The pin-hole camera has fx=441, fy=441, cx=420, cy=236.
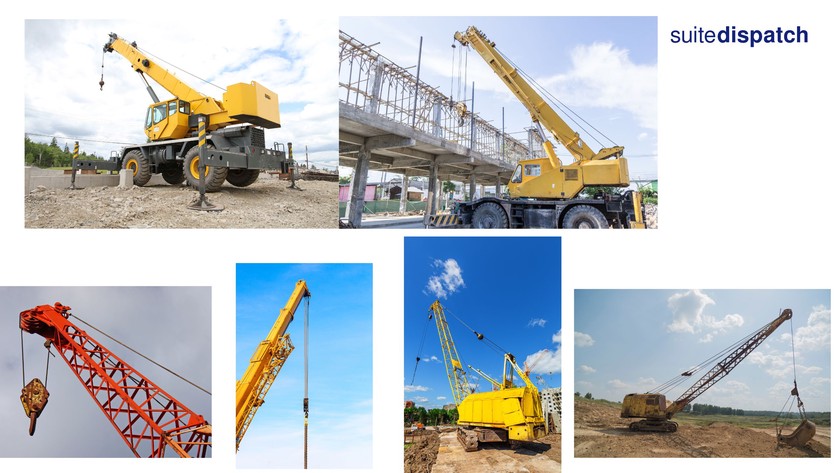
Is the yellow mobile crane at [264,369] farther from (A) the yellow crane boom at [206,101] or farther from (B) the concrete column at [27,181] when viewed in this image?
(B) the concrete column at [27,181]

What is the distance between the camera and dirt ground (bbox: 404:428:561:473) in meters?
4.05

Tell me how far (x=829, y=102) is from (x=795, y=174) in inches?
30.8

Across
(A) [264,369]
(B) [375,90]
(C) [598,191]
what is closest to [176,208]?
(A) [264,369]

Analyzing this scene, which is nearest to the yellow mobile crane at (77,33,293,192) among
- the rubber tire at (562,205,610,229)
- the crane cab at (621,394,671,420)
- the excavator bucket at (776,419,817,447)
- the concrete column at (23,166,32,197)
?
the concrete column at (23,166,32,197)

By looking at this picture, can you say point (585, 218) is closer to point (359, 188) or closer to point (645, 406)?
point (645, 406)

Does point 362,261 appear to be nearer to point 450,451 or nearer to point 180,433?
point 450,451

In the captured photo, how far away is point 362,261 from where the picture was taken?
419 cm

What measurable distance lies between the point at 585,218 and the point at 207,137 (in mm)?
5190

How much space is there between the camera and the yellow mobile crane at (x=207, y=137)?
4.92 m

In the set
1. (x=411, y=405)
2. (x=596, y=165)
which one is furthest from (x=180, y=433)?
(x=596, y=165)

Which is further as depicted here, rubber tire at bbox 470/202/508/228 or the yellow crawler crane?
rubber tire at bbox 470/202/508/228

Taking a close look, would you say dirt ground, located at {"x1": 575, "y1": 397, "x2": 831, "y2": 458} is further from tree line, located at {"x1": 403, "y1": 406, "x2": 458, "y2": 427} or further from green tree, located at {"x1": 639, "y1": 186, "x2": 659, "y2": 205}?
green tree, located at {"x1": 639, "y1": 186, "x2": 659, "y2": 205}

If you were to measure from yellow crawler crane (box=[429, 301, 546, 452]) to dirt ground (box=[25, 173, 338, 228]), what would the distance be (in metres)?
1.72

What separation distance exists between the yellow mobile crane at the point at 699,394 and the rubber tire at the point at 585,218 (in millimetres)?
2431
